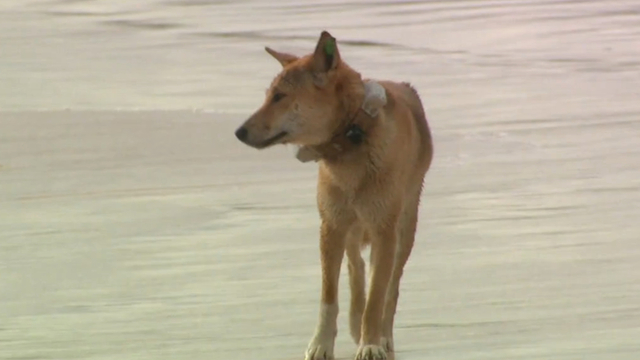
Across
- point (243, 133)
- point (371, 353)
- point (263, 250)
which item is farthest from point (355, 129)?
point (263, 250)

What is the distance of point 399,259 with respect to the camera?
6395 millimetres

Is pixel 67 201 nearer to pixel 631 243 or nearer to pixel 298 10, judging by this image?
pixel 631 243

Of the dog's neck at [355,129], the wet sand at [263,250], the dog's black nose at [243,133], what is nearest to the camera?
the dog's black nose at [243,133]

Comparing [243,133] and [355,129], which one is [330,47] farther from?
[243,133]

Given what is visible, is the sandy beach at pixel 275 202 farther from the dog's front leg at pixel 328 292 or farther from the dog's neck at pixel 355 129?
the dog's neck at pixel 355 129

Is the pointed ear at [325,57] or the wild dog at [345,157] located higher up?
the pointed ear at [325,57]

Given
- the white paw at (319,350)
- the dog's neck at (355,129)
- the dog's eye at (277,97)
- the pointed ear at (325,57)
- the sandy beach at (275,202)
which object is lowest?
the sandy beach at (275,202)

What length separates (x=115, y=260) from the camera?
7668 millimetres

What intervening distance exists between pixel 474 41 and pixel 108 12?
5172 millimetres

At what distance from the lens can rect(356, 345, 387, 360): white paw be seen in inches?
237

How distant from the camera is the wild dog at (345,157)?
579 centimetres

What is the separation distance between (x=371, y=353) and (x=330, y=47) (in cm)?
115

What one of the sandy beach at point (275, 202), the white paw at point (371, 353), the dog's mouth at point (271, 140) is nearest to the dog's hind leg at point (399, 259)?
the sandy beach at point (275, 202)

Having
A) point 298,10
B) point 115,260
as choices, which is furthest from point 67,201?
point 298,10
